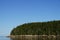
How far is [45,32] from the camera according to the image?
337 ft

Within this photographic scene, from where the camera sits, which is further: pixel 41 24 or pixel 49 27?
pixel 41 24

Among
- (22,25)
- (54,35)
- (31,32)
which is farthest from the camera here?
(22,25)

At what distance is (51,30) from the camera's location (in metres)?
102

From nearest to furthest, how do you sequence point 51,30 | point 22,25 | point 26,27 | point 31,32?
point 51,30 → point 31,32 → point 26,27 → point 22,25

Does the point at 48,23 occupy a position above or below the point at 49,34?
above

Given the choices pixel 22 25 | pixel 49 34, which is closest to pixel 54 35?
pixel 49 34

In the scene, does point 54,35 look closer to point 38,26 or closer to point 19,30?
point 38,26

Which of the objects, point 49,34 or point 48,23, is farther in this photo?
point 48,23

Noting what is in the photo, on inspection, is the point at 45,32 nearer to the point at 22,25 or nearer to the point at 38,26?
the point at 38,26

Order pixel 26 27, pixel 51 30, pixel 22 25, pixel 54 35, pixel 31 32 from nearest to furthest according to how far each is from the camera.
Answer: pixel 54 35 < pixel 51 30 < pixel 31 32 < pixel 26 27 < pixel 22 25

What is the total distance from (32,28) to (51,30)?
16.0 meters

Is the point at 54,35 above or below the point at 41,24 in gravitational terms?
below

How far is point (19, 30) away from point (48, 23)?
69.1ft

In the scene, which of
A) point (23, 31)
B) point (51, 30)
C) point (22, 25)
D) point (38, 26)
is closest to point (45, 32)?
point (51, 30)
